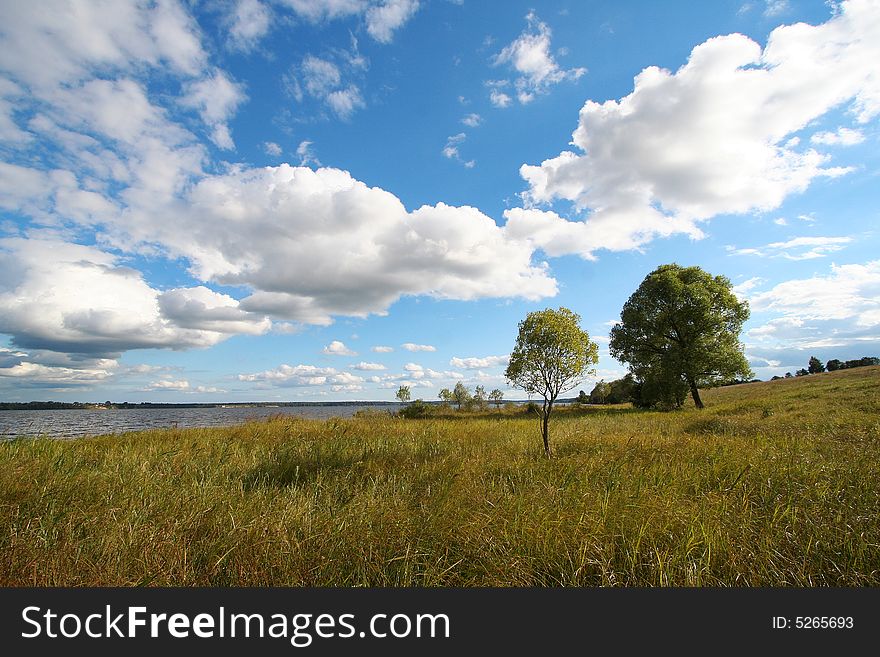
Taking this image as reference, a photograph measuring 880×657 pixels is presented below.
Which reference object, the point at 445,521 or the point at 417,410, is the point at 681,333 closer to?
the point at 417,410

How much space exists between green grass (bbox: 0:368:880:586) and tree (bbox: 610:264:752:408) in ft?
70.8

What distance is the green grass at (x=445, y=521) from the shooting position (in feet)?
10.4

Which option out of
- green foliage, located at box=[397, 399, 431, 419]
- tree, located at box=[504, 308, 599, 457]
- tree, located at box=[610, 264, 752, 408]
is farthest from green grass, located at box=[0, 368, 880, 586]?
green foliage, located at box=[397, 399, 431, 419]

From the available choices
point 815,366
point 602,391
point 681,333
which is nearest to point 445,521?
Answer: point 681,333

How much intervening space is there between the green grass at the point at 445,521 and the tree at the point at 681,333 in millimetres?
21590

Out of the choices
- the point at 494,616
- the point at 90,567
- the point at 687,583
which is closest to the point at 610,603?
the point at 687,583

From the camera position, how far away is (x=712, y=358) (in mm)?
25766

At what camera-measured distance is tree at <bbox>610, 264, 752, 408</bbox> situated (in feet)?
86.6

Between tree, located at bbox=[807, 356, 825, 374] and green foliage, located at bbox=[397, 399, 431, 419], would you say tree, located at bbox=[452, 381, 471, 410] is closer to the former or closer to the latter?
green foliage, located at bbox=[397, 399, 431, 419]

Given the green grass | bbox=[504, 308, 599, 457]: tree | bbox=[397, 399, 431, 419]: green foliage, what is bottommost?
bbox=[397, 399, 431, 419]: green foliage

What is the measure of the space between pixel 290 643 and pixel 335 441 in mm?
7422

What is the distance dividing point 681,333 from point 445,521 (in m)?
30.6

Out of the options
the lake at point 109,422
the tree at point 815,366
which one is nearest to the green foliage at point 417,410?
the lake at point 109,422

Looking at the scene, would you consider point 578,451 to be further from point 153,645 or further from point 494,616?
point 153,645
